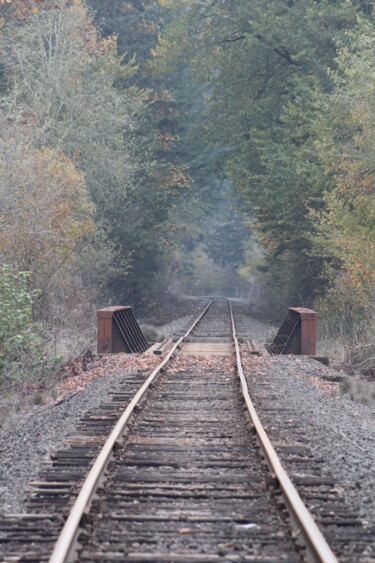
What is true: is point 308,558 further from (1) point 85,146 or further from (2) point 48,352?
(1) point 85,146

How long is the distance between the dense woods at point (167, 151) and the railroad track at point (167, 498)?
462 centimetres

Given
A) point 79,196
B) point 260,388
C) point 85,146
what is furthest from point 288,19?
point 260,388

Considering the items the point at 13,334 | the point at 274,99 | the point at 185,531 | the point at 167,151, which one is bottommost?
the point at 13,334

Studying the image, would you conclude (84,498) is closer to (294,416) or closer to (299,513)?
(299,513)

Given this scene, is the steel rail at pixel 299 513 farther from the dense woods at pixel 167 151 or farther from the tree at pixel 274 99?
the tree at pixel 274 99

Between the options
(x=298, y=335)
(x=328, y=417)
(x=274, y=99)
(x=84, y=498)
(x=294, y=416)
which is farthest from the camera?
(x=274, y=99)

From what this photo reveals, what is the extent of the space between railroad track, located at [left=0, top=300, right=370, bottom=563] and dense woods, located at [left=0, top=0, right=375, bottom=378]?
462 cm

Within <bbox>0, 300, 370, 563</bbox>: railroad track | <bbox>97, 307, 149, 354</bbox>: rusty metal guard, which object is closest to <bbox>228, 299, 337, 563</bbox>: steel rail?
<bbox>0, 300, 370, 563</bbox>: railroad track

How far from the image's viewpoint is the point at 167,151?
34.7 m

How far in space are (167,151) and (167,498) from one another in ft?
100

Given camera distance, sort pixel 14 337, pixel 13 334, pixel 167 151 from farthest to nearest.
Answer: pixel 167 151
pixel 13 334
pixel 14 337

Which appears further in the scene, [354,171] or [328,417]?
[354,171]

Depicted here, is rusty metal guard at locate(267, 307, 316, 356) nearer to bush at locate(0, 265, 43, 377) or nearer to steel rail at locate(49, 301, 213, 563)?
bush at locate(0, 265, 43, 377)

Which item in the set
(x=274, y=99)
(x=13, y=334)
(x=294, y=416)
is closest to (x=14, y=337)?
(x=13, y=334)
